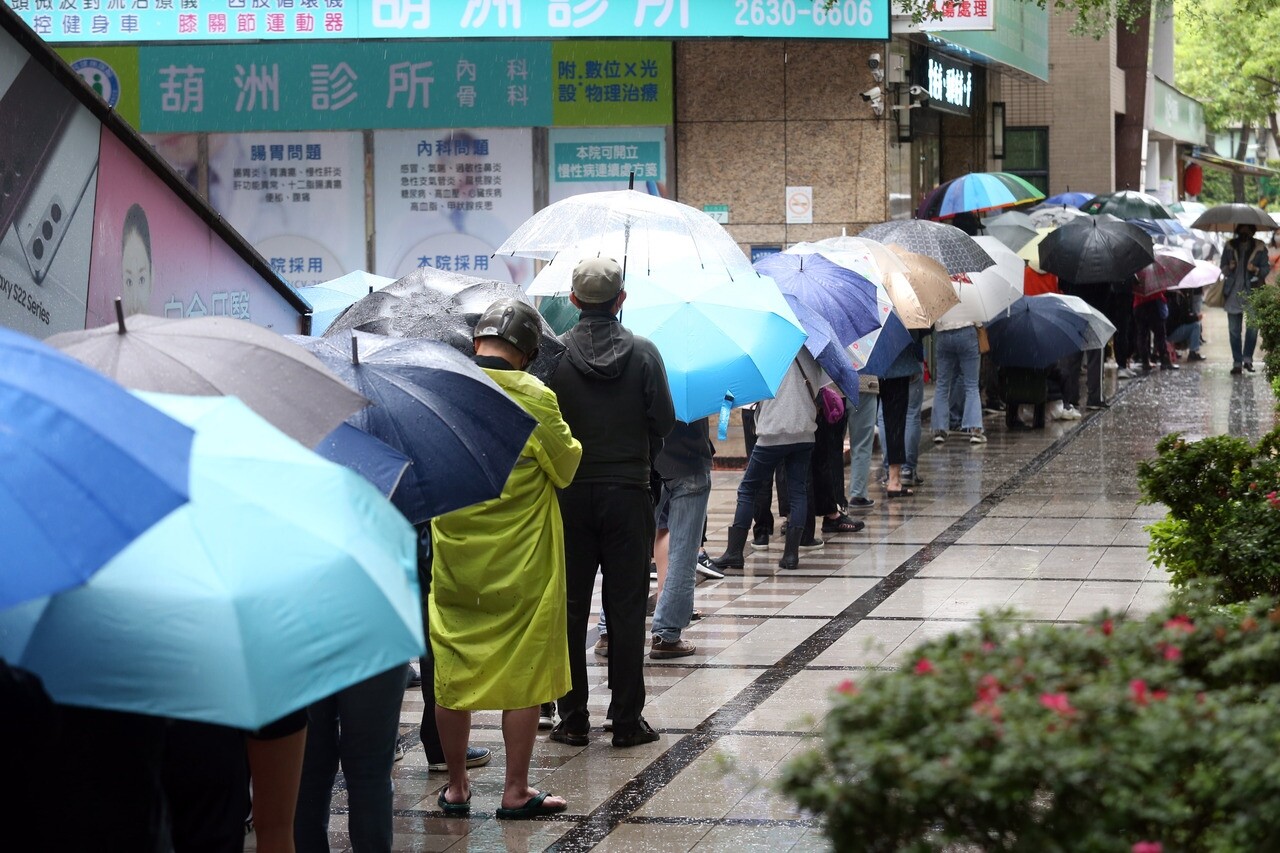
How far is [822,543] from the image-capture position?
37.2 ft

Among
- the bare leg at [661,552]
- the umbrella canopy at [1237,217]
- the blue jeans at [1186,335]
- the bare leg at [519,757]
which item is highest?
the umbrella canopy at [1237,217]

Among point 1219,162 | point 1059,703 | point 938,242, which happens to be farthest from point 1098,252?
point 1219,162

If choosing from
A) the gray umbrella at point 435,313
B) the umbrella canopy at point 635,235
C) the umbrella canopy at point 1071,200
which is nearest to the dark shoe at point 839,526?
the umbrella canopy at point 635,235

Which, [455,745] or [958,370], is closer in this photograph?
[455,745]

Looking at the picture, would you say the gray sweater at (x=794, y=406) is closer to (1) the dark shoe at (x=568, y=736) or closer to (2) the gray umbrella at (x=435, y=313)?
(2) the gray umbrella at (x=435, y=313)

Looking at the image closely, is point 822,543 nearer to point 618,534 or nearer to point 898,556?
point 898,556

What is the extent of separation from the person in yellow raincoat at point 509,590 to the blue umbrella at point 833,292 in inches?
164

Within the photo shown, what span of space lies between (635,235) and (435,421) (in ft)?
10.1

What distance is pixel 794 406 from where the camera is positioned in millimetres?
9930

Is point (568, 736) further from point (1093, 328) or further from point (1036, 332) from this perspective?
point (1093, 328)

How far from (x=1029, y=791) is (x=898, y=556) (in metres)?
8.04

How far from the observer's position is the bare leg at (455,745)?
584 centimetres

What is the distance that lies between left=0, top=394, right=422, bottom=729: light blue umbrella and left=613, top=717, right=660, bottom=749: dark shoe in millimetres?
3613

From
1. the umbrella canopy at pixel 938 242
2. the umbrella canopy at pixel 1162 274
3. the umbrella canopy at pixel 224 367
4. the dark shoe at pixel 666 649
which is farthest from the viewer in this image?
the umbrella canopy at pixel 1162 274
